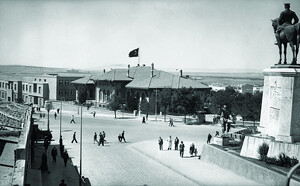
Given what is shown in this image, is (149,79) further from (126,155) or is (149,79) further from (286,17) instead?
(286,17)

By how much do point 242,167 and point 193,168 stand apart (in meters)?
3.06

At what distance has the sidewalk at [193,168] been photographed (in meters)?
18.2

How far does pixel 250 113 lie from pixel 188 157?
17.9 meters

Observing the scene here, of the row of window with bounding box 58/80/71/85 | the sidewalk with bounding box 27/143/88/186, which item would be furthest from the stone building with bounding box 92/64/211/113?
the sidewalk with bounding box 27/143/88/186

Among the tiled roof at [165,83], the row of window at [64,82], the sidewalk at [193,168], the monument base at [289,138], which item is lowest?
the sidewalk at [193,168]

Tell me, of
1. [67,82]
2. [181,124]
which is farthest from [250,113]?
[67,82]

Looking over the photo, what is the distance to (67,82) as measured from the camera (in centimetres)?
8088

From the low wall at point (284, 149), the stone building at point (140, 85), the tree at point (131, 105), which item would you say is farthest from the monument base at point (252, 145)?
the tree at point (131, 105)

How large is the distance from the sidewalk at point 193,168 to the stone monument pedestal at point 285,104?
3.18 meters

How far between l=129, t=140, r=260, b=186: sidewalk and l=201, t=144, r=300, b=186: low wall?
311 millimetres

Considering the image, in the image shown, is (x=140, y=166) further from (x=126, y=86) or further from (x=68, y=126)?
(x=126, y=86)

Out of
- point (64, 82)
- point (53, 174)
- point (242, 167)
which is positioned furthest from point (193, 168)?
point (64, 82)

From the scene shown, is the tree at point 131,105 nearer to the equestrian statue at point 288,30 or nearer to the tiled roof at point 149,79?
the tiled roof at point 149,79

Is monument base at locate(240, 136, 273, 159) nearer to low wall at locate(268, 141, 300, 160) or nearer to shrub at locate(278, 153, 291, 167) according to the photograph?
low wall at locate(268, 141, 300, 160)
